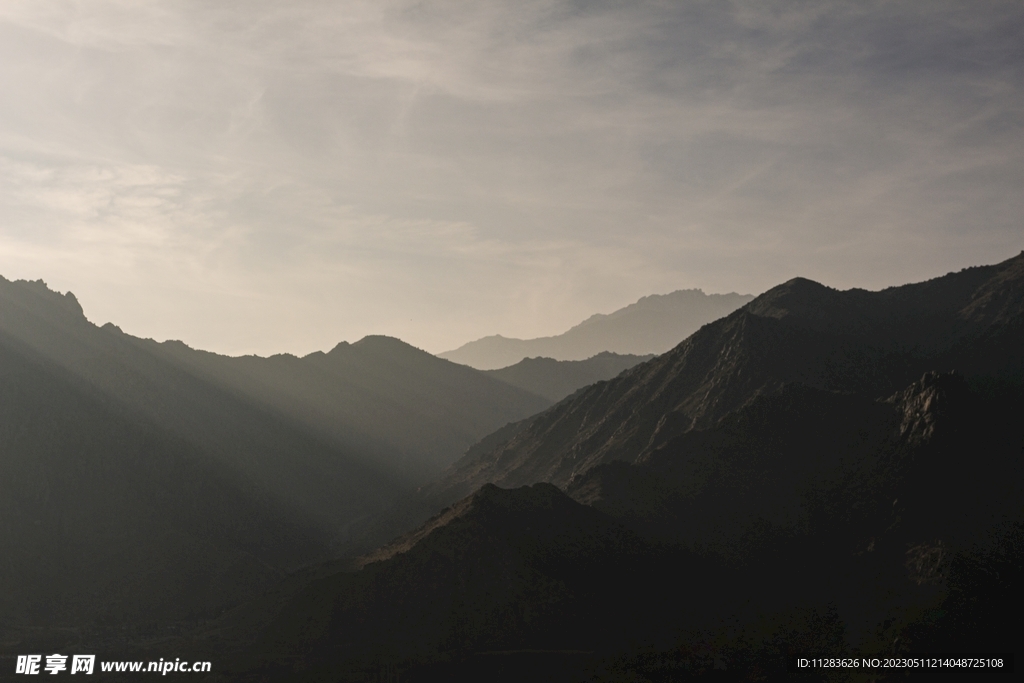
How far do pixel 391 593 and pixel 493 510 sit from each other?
11150 millimetres

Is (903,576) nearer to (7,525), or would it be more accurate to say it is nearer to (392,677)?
(392,677)

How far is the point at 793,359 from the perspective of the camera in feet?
340

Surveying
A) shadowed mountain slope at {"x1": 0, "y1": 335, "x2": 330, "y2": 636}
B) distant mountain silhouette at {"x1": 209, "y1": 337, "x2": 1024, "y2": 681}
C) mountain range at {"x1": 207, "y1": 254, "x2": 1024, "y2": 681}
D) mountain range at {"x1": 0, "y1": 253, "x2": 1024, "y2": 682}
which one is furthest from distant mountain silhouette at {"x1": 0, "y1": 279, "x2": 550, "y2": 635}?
mountain range at {"x1": 207, "y1": 254, "x2": 1024, "y2": 681}

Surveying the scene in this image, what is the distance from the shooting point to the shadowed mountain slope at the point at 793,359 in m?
99.1

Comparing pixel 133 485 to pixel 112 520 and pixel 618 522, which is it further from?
pixel 618 522

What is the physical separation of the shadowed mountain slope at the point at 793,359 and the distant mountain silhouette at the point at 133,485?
2828 cm

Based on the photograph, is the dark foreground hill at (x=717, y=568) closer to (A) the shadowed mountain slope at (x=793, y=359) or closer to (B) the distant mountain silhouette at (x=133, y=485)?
(A) the shadowed mountain slope at (x=793, y=359)

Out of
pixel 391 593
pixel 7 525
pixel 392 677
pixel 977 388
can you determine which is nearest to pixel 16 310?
pixel 7 525

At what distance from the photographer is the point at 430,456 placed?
639ft

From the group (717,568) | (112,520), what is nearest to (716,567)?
(717,568)

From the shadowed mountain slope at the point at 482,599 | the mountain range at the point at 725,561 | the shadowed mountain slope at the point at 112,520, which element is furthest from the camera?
the shadowed mountain slope at the point at 112,520

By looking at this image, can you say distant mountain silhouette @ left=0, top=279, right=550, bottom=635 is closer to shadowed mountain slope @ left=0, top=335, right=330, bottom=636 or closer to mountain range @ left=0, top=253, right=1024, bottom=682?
shadowed mountain slope @ left=0, top=335, right=330, bottom=636

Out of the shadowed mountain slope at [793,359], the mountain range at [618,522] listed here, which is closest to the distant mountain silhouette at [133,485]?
the mountain range at [618,522]

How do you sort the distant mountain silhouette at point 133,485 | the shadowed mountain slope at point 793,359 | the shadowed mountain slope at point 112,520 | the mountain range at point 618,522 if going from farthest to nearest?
the shadowed mountain slope at point 793,359 < the distant mountain silhouette at point 133,485 < the shadowed mountain slope at point 112,520 < the mountain range at point 618,522
